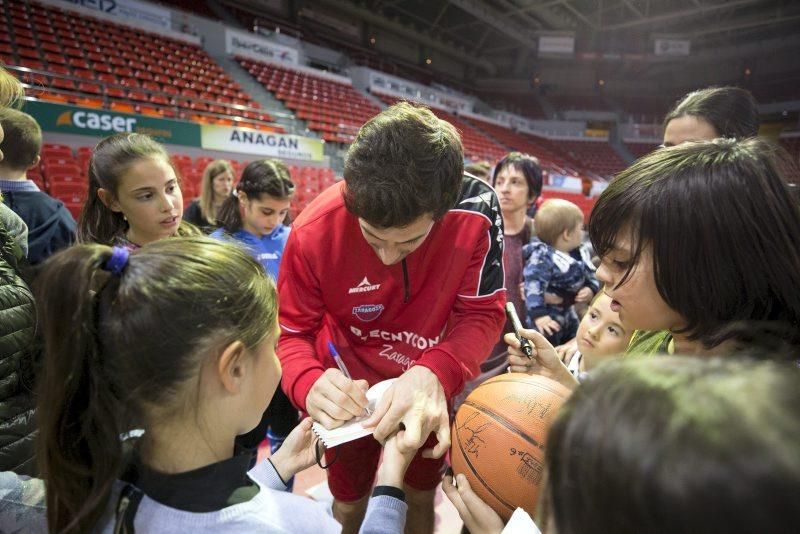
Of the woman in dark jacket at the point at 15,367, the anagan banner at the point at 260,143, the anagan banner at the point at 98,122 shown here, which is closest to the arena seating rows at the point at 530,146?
the anagan banner at the point at 260,143

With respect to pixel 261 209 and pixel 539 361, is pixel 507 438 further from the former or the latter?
pixel 261 209

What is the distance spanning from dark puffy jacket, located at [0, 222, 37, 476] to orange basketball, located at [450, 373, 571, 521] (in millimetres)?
1206

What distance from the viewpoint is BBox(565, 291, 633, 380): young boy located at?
191 cm

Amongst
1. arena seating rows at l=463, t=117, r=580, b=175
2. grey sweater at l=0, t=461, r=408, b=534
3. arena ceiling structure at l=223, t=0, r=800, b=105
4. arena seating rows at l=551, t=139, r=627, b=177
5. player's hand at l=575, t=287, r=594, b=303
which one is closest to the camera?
grey sweater at l=0, t=461, r=408, b=534

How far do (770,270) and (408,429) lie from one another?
0.88m

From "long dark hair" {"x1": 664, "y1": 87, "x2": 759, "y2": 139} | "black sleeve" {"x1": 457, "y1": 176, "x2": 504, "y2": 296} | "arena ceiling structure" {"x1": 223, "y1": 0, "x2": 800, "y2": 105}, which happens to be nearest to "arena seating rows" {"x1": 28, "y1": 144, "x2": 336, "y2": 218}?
"black sleeve" {"x1": 457, "y1": 176, "x2": 504, "y2": 296}

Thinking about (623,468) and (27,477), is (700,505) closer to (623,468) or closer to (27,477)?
(623,468)

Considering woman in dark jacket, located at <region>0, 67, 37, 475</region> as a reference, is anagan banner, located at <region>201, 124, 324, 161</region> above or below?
above

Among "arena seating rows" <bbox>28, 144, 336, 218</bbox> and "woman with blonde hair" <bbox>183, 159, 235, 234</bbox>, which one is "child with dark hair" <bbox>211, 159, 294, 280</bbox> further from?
"arena seating rows" <bbox>28, 144, 336, 218</bbox>

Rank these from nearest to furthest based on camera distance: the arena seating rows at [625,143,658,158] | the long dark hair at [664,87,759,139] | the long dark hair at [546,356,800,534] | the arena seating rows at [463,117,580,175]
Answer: the long dark hair at [546,356,800,534], the long dark hair at [664,87,759,139], the arena seating rows at [463,117,580,175], the arena seating rows at [625,143,658,158]

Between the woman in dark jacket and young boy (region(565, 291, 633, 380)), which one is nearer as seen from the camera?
the woman in dark jacket

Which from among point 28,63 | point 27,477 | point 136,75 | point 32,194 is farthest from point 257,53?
point 27,477

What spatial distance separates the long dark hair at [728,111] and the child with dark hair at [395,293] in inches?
50.3
